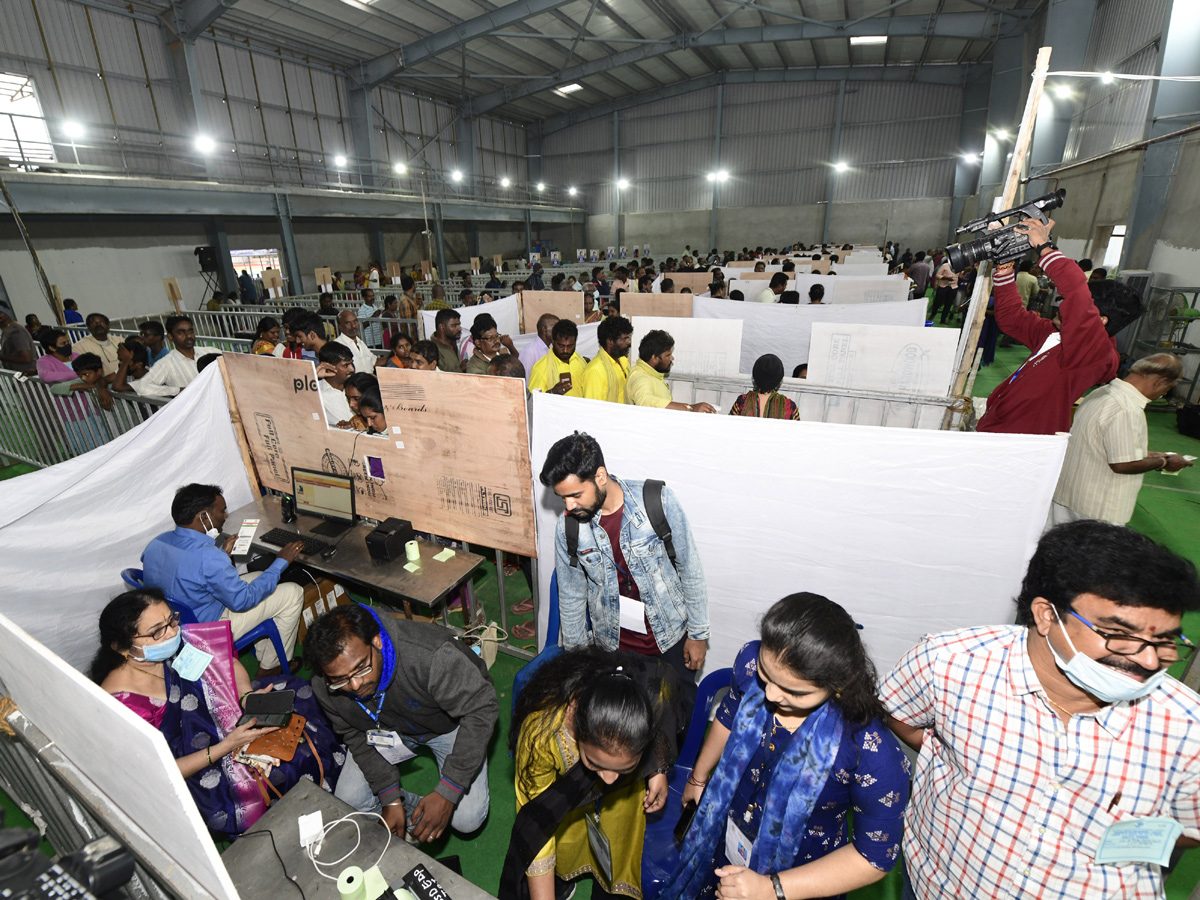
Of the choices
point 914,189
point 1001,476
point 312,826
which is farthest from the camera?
point 914,189

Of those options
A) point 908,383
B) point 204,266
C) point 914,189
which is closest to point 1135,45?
point 908,383

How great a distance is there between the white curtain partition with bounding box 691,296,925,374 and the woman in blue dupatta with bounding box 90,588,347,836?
6.23 m

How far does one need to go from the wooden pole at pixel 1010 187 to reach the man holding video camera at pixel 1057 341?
11 centimetres

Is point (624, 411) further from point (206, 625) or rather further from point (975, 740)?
point (206, 625)

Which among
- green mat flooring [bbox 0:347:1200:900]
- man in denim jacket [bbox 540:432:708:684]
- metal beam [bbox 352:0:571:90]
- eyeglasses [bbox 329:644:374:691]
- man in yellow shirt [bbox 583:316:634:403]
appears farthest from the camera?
metal beam [bbox 352:0:571:90]

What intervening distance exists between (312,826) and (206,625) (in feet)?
3.78

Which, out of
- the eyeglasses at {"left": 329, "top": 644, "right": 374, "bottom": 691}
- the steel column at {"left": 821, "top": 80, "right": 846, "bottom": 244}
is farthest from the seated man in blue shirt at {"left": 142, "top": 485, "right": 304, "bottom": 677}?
the steel column at {"left": 821, "top": 80, "right": 846, "bottom": 244}

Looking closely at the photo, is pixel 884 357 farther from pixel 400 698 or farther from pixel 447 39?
pixel 447 39

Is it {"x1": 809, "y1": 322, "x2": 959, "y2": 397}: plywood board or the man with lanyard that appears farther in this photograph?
{"x1": 809, "y1": 322, "x2": 959, "y2": 397}: plywood board

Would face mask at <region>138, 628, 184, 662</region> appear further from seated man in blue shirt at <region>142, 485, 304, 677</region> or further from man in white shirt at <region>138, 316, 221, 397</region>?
man in white shirt at <region>138, 316, 221, 397</region>

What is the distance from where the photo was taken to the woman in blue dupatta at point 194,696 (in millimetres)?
2266

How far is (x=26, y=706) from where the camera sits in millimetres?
1653

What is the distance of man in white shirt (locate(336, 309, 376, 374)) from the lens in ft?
19.5

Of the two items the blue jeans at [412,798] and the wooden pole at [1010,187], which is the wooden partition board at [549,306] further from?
the blue jeans at [412,798]
